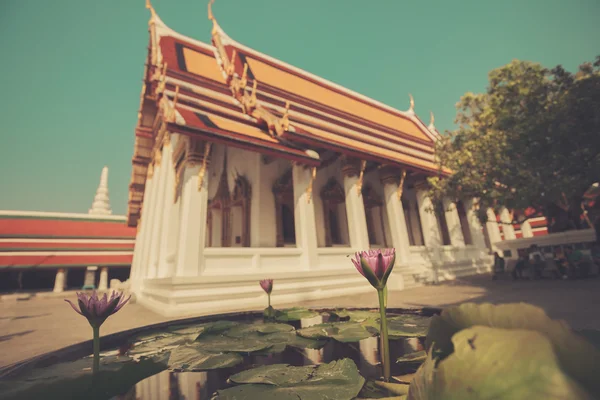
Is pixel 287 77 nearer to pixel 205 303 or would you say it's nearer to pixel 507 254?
pixel 205 303

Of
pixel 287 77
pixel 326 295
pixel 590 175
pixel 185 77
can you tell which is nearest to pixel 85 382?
pixel 326 295

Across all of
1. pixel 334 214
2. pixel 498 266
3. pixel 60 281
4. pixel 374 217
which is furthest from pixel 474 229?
pixel 60 281

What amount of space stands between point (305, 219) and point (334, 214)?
11.0ft

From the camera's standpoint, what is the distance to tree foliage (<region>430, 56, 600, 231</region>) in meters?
5.02

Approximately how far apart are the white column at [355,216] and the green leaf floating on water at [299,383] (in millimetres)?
6599

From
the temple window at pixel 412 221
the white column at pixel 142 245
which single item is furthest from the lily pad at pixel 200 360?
the temple window at pixel 412 221

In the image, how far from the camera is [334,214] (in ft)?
33.0

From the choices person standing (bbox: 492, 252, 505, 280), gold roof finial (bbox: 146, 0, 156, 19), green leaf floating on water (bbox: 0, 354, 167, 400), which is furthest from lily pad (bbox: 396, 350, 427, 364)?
gold roof finial (bbox: 146, 0, 156, 19)

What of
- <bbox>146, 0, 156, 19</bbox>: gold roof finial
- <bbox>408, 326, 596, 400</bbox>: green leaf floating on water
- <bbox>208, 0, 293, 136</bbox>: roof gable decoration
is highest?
<bbox>146, 0, 156, 19</bbox>: gold roof finial

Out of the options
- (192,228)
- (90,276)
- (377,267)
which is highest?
(192,228)

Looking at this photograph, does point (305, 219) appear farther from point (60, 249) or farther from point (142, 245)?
point (60, 249)

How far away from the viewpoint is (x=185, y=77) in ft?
26.5

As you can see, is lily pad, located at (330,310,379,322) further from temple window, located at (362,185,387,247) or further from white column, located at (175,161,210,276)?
temple window, located at (362,185,387,247)

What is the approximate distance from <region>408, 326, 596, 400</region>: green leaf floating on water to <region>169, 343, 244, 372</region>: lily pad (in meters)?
1.08
